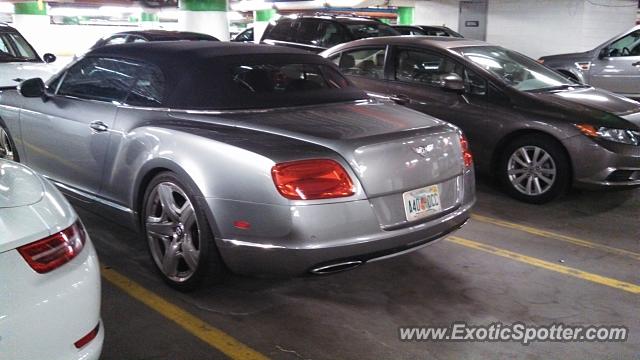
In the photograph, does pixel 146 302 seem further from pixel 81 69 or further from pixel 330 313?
pixel 81 69

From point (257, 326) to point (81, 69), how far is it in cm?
261

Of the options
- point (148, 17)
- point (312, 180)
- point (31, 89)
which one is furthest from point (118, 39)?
point (148, 17)

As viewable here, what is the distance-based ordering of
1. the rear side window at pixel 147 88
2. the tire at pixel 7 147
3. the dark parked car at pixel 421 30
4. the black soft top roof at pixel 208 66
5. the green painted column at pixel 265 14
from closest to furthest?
Result: 1. the black soft top roof at pixel 208 66
2. the rear side window at pixel 147 88
3. the tire at pixel 7 147
4. the dark parked car at pixel 421 30
5. the green painted column at pixel 265 14

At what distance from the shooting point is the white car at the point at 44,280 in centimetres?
204

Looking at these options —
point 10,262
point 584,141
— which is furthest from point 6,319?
point 584,141

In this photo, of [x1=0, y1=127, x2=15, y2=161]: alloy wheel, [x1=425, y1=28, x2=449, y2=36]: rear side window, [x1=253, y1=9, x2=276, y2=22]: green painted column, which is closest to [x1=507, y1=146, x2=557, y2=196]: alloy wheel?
[x1=0, y1=127, x2=15, y2=161]: alloy wheel

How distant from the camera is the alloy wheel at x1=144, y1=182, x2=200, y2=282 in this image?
11.8 ft

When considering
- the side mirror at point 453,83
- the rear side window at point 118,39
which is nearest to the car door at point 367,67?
the side mirror at point 453,83

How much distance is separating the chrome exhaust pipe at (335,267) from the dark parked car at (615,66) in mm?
8829

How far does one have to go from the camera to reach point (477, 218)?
5.41m

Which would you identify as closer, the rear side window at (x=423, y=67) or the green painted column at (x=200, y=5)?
the rear side window at (x=423, y=67)

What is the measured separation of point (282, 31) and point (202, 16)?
198 inches

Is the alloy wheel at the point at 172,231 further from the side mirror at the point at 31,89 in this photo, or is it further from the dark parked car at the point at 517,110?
the dark parked car at the point at 517,110

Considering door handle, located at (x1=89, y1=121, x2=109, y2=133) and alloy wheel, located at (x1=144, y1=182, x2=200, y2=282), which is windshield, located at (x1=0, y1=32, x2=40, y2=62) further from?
alloy wheel, located at (x1=144, y1=182, x2=200, y2=282)
